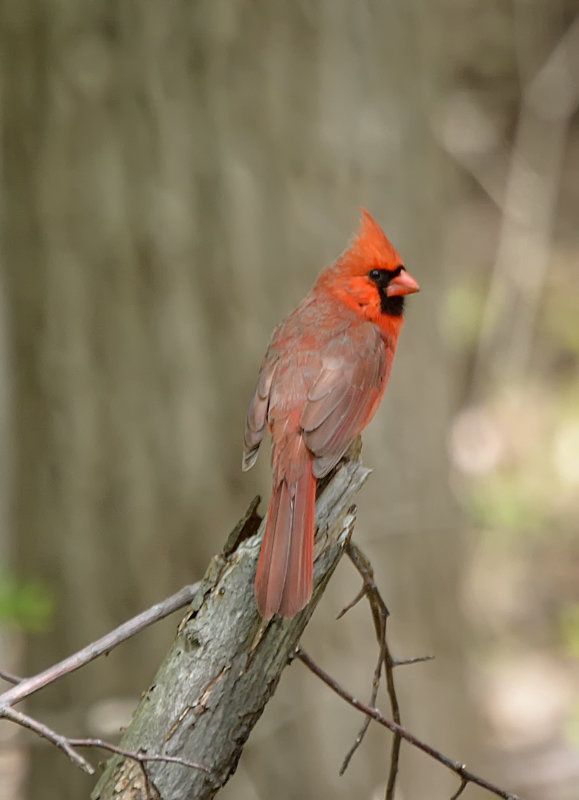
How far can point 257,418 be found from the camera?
214 cm

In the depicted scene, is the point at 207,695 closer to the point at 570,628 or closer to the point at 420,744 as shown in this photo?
the point at 420,744

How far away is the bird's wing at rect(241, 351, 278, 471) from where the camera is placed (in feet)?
7.00

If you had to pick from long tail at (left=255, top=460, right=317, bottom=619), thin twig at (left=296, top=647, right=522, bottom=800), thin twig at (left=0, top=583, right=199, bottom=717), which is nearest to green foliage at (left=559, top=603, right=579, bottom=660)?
long tail at (left=255, top=460, right=317, bottom=619)

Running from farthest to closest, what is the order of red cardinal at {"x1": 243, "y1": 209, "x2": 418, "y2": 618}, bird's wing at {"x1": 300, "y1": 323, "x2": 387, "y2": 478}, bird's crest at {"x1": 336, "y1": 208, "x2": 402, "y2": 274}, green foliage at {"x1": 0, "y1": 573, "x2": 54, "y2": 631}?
1. bird's crest at {"x1": 336, "y1": 208, "x2": 402, "y2": 274}
2. green foliage at {"x1": 0, "y1": 573, "x2": 54, "y2": 631}
3. bird's wing at {"x1": 300, "y1": 323, "x2": 387, "y2": 478}
4. red cardinal at {"x1": 243, "y1": 209, "x2": 418, "y2": 618}

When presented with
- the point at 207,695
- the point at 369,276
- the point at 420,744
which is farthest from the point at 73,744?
the point at 369,276

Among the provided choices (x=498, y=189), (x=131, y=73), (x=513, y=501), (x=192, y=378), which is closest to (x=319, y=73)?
(x=131, y=73)

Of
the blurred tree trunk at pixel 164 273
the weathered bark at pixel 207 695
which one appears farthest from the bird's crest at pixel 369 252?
the weathered bark at pixel 207 695

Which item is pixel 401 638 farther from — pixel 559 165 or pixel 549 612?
A: pixel 559 165

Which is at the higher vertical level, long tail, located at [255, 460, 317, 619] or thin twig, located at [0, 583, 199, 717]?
long tail, located at [255, 460, 317, 619]

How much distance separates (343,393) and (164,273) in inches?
39.4

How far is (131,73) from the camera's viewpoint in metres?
2.96

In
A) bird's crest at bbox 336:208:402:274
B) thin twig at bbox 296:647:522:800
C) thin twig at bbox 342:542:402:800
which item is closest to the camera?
thin twig at bbox 296:647:522:800

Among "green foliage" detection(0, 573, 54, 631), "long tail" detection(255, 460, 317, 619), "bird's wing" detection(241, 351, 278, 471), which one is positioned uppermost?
"bird's wing" detection(241, 351, 278, 471)

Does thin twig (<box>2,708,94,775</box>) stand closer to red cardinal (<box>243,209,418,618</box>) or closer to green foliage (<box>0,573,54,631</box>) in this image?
red cardinal (<box>243,209,418,618</box>)
